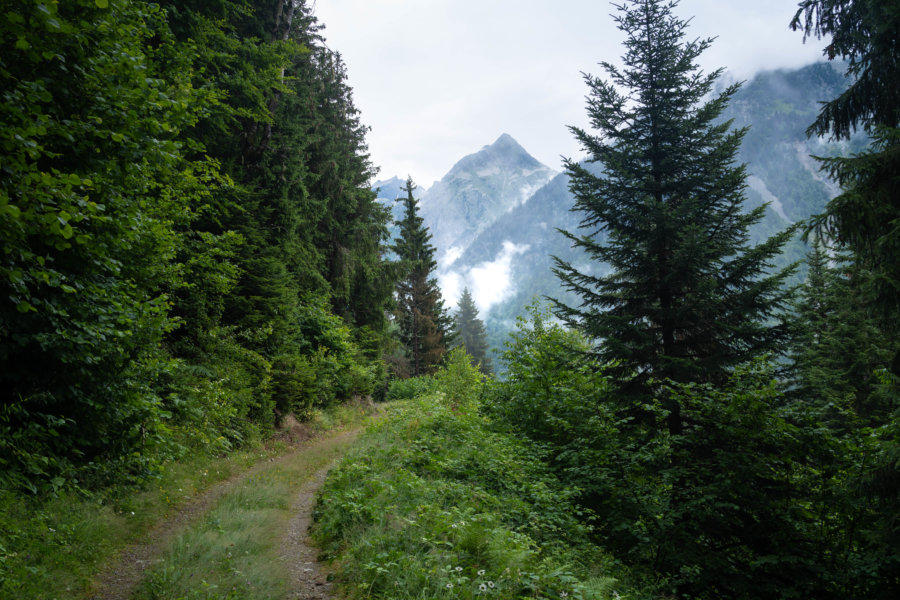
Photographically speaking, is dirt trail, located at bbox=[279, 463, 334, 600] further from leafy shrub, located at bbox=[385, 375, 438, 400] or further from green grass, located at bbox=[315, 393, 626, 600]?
leafy shrub, located at bbox=[385, 375, 438, 400]

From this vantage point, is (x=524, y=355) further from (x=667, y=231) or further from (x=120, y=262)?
(x=120, y=262)

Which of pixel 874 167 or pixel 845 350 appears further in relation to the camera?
pixel 845 350

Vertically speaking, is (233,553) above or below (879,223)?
below

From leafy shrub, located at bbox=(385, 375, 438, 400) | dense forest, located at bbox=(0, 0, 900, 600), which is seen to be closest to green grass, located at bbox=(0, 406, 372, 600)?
dense forest, located at bbox=(0, 0, 900, 600)

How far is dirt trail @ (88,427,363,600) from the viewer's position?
4.76 metres

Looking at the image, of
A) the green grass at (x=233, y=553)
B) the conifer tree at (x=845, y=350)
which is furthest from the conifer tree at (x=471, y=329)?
the green grass at (x=233, y=553)

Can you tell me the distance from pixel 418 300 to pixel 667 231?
29.6 metres

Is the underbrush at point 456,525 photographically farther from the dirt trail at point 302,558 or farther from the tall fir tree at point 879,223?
the tall fir tree at point 879,223

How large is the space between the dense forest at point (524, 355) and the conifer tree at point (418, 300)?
22.0m

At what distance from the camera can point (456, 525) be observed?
5.40m

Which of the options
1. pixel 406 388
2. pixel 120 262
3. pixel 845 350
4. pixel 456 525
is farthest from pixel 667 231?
pixel 406 388

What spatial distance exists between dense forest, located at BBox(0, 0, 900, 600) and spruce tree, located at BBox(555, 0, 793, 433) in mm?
70

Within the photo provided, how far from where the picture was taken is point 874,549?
667 centimetres

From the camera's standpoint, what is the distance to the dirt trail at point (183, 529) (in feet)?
15.6
